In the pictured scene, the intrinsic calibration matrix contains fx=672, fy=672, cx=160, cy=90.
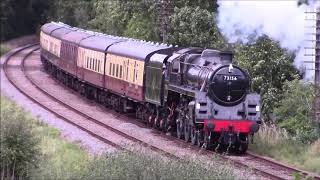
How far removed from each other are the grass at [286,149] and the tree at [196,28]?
1061 centimetres

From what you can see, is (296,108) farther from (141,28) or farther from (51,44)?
(51,44)

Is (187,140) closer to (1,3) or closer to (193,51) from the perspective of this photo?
(193,51)

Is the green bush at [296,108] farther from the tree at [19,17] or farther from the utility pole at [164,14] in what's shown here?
the tree at [19,17]

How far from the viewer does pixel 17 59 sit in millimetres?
47844

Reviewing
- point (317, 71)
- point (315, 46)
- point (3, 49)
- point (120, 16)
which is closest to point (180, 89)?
point (317, 71)

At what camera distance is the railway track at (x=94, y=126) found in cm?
1495

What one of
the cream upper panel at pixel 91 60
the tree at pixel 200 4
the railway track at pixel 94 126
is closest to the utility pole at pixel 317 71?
the railway track at pixel 94 126

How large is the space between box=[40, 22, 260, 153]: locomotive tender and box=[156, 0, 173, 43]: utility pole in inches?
112

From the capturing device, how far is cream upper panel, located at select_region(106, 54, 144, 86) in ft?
73.9

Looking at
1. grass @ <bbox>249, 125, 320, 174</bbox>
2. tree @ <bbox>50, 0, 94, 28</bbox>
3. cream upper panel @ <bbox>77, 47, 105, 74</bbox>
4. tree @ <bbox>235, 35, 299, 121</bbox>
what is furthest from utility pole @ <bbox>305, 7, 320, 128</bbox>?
tree @ <bbox>50, 0, 94, 28</bbox>

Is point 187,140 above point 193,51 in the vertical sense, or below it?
below

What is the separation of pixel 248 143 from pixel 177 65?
2999mm

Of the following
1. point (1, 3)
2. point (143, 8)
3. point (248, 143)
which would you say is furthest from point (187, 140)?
point (1, 3)

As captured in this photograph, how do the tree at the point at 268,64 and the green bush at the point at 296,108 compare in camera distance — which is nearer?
the green bush at the point at 296,108
